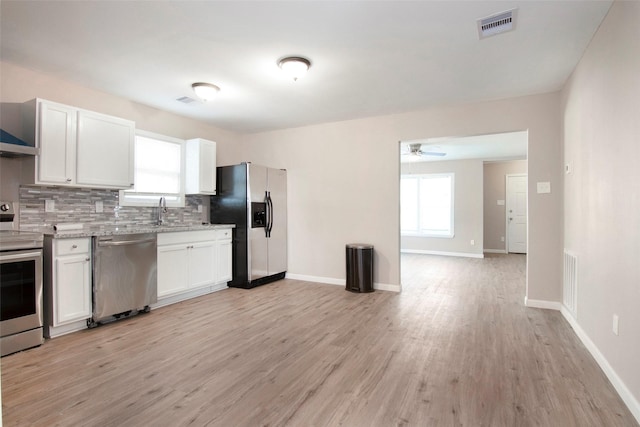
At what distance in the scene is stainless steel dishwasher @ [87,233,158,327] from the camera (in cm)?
329

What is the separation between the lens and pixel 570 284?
348 centimetres

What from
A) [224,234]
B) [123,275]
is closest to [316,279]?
[224,234]

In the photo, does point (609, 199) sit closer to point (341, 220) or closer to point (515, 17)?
point (515, 17)

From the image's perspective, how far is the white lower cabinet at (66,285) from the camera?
301cm

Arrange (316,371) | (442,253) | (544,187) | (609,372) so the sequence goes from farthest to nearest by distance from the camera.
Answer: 1. (442,253)
2. (544,187)
3. (316,371)
4. (609,372)

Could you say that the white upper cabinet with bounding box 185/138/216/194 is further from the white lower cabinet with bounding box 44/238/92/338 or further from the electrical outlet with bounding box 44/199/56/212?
the white lower cabinet with bounding box 44/238/92/338

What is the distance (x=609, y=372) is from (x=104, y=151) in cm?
494

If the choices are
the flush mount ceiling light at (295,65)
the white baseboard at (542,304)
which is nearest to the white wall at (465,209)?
the white baseboard at (542,304)

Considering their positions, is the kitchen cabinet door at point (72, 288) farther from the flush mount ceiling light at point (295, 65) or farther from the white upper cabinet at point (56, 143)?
the flush mount ceiling light at point (295, 65)

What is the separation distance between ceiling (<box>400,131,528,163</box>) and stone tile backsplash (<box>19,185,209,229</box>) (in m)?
4.32

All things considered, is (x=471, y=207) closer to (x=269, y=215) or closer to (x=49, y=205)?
(x=269, y=215)

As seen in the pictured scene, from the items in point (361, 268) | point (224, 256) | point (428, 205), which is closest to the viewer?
point (361, 268)

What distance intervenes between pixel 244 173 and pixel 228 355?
285cm

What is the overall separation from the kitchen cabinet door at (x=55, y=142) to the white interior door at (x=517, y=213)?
9254mm
